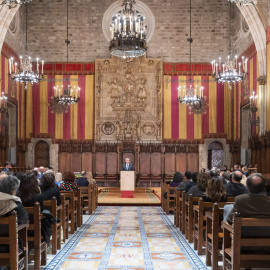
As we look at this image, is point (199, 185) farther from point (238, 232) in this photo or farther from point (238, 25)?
point (238, 25)

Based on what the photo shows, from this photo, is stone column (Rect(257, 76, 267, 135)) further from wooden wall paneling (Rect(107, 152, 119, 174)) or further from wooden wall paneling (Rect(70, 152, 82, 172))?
wooden wall paneling (Rect(70, 152, 82, 172))

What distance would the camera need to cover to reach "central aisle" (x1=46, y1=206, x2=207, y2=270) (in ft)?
18.7

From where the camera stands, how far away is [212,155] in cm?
2142

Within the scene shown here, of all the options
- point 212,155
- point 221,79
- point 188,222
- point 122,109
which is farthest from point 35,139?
point 188,222

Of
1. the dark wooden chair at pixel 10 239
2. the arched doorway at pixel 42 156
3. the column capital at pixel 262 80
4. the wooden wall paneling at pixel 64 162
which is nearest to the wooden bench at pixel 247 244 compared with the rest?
the dark wooden chair at pixel 10 239

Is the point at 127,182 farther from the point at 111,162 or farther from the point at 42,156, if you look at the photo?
the point at 42,156

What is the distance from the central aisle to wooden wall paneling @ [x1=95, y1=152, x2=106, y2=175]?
34.8ft

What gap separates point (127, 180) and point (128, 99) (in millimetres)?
7464

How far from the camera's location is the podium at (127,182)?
46.4ft

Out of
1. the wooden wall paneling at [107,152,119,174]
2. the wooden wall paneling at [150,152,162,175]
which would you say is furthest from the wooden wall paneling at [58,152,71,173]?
the wooden wall paneling at [150,152,162,175]

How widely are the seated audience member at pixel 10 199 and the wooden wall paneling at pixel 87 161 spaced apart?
53.4 feet

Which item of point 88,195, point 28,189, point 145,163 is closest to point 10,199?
point 28,189

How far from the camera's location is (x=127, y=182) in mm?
14492

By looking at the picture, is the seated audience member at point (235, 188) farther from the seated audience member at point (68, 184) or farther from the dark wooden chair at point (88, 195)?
the dark wooden chair at point (88, 195)
